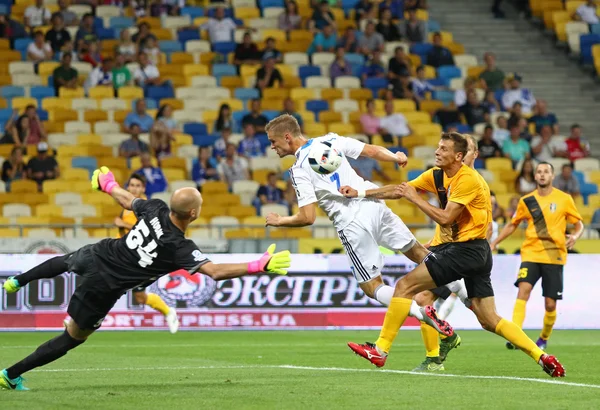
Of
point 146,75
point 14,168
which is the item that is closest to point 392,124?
point 146,75

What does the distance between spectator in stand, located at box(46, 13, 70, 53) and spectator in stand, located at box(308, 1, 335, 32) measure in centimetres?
596

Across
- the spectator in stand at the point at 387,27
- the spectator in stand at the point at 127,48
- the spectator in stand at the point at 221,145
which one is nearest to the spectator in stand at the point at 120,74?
the spectator in stand at the point at 127,48

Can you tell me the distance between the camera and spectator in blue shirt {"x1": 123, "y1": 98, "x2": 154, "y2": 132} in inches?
955

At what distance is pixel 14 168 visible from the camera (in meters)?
22.8

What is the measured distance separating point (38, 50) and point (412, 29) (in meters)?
9.36

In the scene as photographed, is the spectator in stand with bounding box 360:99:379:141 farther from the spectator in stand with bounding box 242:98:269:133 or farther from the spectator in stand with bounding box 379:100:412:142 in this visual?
the spectator in stand with bounding box 242:98:269:133

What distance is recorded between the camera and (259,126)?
24.8m

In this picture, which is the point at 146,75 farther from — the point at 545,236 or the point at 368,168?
the point at 545,236

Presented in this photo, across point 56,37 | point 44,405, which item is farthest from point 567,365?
point 56,37

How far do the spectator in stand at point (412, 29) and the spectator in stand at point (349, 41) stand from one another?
1570 mm

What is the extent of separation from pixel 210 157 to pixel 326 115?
340 centimetres

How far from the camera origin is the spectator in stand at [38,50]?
84.3 ft

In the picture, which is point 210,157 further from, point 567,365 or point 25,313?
point 567,365

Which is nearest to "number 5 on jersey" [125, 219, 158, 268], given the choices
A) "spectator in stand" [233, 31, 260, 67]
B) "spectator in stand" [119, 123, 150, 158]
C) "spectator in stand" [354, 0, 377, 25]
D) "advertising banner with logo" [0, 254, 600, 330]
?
"advertising banner with logo" [0, 254, 600, 330]
